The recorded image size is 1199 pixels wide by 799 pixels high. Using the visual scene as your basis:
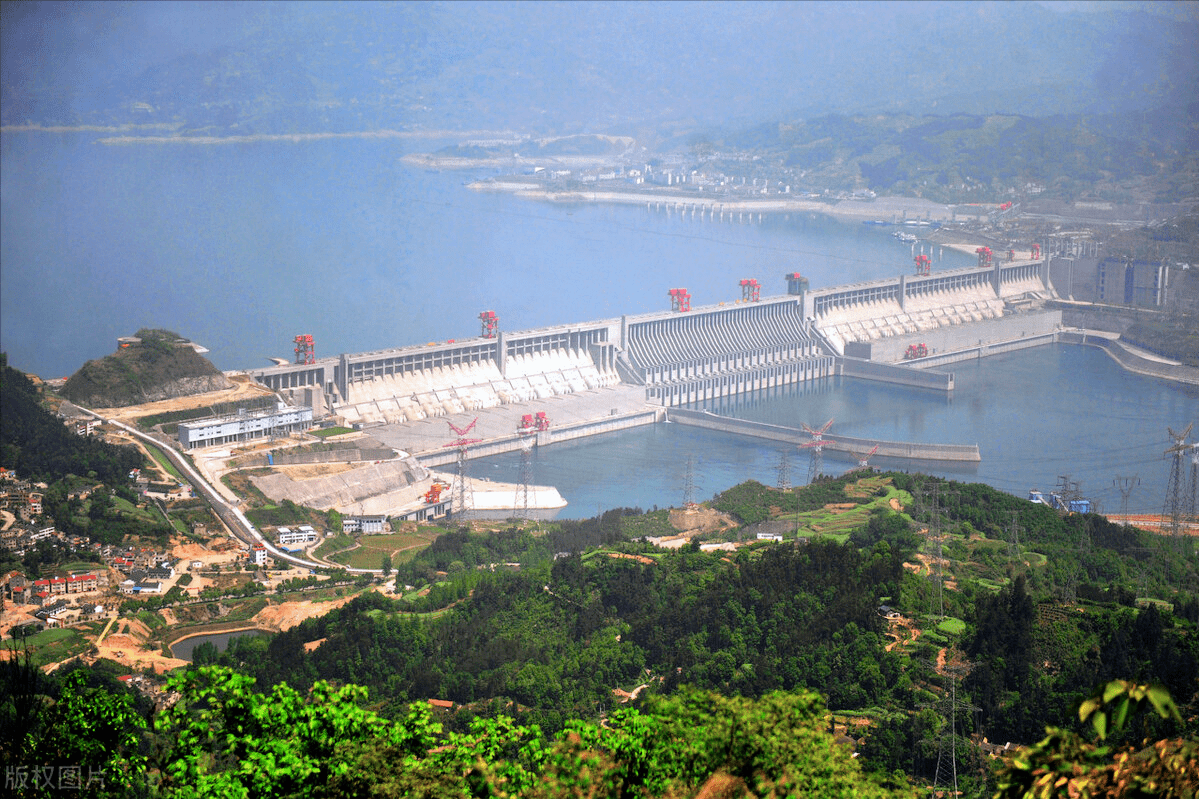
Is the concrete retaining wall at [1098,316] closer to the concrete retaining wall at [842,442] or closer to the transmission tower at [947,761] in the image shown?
the concrete retaining wall at [842,442]

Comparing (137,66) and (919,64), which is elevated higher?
(919,64)

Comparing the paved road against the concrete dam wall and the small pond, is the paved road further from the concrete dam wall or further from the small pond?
the concrete dam wall

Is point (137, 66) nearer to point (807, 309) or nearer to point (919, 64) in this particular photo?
point (807, 309)

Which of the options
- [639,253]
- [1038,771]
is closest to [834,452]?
[1038,771]

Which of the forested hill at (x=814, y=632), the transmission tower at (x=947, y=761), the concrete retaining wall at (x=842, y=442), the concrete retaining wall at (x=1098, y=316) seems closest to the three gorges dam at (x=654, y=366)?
the concrete retaining wall at (x=842, y=442)

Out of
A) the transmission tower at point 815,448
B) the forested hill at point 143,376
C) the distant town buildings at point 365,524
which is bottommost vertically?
the distant town buildings at point 365,524

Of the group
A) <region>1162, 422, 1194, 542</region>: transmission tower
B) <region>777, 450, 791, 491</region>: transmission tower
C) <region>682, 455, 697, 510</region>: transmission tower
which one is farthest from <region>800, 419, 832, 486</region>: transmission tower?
<region>1162, 422, 1194, 542</region>: transmission tower

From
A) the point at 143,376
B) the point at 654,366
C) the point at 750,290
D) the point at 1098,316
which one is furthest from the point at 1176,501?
the point at 1098,316
